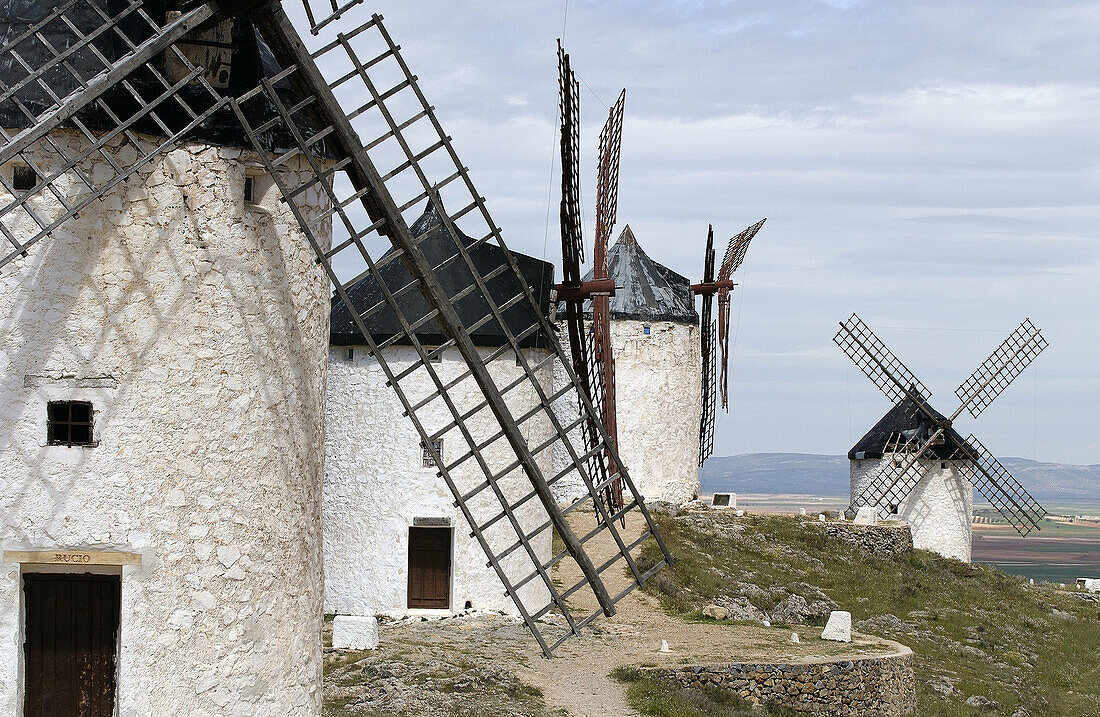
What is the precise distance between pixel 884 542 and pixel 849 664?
52.3ft

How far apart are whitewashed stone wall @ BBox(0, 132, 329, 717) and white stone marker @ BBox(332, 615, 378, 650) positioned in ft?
25.0

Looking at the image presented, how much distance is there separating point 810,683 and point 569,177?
8132 millimetres

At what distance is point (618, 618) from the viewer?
20438mm

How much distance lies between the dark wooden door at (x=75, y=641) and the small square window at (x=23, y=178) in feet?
9.13

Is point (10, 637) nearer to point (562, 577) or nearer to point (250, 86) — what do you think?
point (250, 86)

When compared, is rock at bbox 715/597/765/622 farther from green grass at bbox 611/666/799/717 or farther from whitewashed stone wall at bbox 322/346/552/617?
green grass at bbox 611/666/799/717

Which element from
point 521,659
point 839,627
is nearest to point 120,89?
point 521,659

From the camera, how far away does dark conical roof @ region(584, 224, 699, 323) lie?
3394cm

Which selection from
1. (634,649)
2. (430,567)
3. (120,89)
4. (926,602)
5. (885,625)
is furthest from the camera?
(926,602)

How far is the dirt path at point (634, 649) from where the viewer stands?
49.5 feet

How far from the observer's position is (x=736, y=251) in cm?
3034

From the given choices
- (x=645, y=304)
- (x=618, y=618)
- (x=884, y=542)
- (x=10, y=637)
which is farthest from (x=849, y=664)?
(x=645, y=304)

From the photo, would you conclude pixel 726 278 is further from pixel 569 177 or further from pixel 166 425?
pixel 166 425

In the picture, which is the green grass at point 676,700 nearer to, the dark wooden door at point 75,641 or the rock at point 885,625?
the dark wooden door at point 75,641
